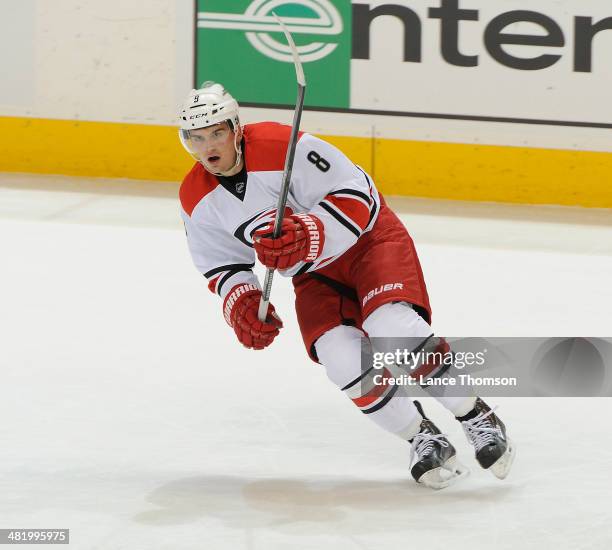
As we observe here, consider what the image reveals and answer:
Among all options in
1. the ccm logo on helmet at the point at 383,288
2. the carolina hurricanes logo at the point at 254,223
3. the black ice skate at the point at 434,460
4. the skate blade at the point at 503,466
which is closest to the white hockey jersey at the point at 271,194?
the carolina hurricanes logo at the point at 254,223

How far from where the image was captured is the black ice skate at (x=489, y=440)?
294 cm

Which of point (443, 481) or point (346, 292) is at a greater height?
point (346, 292)

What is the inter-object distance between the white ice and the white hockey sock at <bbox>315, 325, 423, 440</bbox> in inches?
5.2

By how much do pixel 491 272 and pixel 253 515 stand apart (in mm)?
2466

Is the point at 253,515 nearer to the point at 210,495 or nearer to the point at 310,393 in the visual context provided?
the point at 210,495

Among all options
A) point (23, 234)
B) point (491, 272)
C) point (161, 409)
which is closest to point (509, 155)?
point (491, 272)

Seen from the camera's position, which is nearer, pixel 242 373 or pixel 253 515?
pixel 253 515

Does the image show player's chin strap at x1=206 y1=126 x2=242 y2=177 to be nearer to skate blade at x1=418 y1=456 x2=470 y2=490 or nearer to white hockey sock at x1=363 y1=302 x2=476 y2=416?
white hockey sock at x1=363 y1=302 x2=476 y2=416

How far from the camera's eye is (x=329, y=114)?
6.38 m

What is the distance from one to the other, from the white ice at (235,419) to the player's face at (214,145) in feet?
2.27

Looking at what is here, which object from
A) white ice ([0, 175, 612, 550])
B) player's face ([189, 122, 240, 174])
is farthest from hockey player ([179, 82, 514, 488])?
white ice ([0, 175, 612, 550])

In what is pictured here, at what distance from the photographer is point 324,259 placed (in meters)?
3.01

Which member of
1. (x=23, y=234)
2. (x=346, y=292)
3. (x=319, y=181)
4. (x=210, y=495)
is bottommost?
(x=23, y=234)

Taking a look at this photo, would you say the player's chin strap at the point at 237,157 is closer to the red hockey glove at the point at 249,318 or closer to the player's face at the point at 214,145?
the player's face at the point at 214,145
